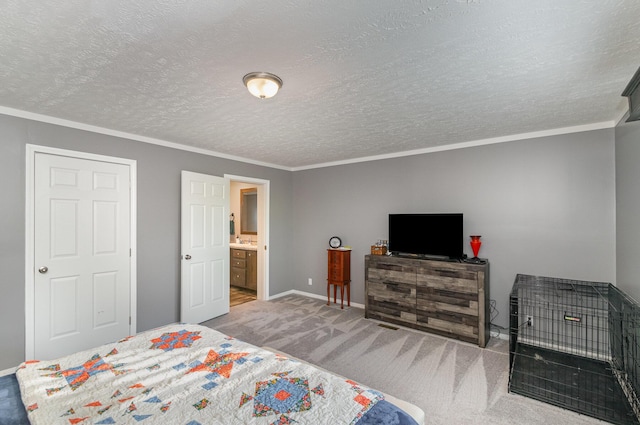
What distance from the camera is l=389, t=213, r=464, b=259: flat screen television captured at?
149 inches

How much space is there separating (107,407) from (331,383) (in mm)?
1025

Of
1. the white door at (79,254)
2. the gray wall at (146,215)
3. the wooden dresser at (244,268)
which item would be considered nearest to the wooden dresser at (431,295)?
the gray wall at (146,215)

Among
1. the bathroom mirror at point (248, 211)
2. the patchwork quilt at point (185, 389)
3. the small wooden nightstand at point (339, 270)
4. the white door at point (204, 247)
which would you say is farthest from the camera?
the bathroom mirror at point (248, 211)

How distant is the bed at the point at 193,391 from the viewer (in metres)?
1.25

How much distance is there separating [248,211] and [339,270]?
106 inches

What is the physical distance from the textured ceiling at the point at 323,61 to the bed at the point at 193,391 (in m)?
1.83

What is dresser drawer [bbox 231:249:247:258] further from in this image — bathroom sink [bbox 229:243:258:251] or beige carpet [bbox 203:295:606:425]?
beige carpet [bbox 203:295:606:425]

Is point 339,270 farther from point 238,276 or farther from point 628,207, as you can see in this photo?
point 628,207

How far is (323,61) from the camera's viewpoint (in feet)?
6.08

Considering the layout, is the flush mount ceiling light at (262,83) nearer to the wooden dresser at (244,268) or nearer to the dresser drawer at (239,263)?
the wooden dresser at (244,268)

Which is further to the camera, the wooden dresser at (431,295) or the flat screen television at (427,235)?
the flat screen television at (427,235)

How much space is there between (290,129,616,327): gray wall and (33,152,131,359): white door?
10.8 ft

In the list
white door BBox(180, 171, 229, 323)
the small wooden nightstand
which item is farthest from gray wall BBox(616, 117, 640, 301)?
white door BBox(180, 171, 229, 323)

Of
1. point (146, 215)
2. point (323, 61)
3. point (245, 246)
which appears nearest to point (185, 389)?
point (323, 61)
